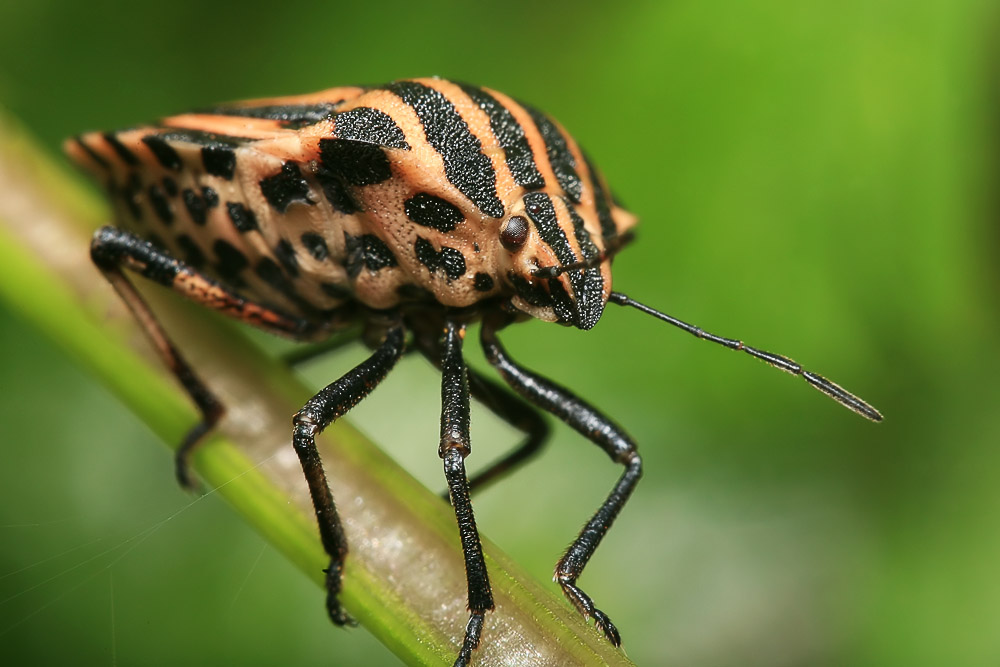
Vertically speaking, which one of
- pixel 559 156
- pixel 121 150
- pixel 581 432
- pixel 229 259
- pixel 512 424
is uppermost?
pixel 559 156

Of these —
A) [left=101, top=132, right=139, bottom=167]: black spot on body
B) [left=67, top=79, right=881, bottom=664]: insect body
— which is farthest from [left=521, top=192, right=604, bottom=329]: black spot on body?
[left=101, top=132, right=139, bottom=167]: black spot on body

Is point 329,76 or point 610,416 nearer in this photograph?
point 610,416

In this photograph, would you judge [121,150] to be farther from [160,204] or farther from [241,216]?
[241,216]

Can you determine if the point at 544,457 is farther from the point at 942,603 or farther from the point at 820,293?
the point at 942,603

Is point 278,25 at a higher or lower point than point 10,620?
higher

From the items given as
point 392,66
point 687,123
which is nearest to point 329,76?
point 392,66

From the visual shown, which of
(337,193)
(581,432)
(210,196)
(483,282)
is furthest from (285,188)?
(581,432)
